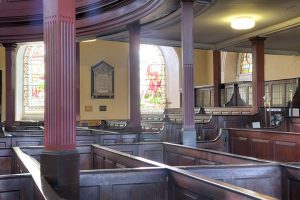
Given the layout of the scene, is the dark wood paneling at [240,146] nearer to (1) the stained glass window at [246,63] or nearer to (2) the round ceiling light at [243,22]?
(2) the round ceiling light at [243,22]

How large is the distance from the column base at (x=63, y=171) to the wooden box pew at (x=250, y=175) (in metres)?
1.09

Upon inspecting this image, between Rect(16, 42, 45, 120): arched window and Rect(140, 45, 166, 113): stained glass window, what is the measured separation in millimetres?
5043

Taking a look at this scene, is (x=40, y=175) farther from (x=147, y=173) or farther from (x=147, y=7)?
(x=147, y=7)

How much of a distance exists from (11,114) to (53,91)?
28.9 ft

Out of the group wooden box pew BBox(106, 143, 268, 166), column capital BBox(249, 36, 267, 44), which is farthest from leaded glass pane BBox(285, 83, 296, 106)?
wooden box pew BBox(106, 143, 268, 166)

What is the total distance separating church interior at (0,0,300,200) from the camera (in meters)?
3.49

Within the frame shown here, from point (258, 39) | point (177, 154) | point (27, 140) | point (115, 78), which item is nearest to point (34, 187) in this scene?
point (177, 154)

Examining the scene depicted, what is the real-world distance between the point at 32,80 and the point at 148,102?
577 centimetres

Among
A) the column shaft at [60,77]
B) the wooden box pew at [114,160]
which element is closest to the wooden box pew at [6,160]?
the wooden box pew at [114,160]

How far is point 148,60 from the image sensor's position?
807 inches

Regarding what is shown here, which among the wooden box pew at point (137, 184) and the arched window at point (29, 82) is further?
the arched window at point (29, 82)

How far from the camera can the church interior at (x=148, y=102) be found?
11.4ft

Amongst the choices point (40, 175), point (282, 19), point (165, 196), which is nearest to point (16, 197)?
point (40, 175)

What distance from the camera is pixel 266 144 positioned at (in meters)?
7.71
